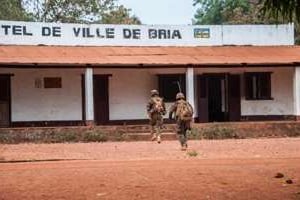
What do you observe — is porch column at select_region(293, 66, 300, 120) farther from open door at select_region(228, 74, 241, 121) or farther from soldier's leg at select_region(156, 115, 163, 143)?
soldier's leg at select_region(156, 115, 163, 143)

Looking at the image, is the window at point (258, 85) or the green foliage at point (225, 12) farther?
the green foliage at point (225, 12)

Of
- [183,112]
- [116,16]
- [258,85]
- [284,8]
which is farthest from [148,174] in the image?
[116,16]

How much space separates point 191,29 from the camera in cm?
2816

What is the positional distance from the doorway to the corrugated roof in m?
1.16

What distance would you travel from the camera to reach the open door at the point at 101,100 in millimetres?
26750

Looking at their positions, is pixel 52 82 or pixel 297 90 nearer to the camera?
pixel 52 82

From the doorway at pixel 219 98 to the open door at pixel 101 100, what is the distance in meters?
3.73

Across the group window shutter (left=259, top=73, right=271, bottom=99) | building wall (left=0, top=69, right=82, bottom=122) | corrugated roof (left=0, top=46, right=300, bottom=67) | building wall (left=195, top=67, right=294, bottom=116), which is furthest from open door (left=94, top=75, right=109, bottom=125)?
window shutter (left=259, top=73, right=271, bottom=99)

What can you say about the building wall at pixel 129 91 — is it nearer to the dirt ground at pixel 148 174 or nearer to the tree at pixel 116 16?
the dirt ground at pixel 148 174

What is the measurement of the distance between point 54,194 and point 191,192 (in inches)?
76.7

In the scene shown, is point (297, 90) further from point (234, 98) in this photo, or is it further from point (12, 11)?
point (12, 11)

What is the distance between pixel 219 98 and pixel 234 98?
870 mm

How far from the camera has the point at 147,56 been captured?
26297 mm

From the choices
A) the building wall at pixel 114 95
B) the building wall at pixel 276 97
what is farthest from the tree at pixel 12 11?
the building wall at pixel 276 97
